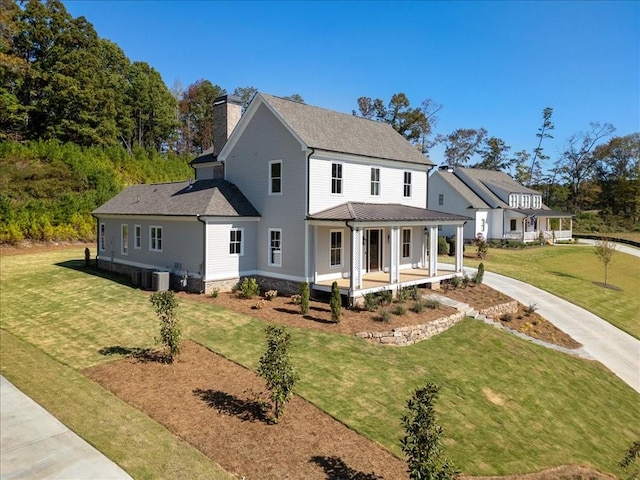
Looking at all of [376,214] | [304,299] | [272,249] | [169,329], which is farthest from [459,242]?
[169,329]

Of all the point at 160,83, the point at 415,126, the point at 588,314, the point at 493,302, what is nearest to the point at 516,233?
the point at 415,126

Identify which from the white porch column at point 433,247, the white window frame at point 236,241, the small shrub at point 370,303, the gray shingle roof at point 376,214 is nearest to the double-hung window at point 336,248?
the gray shingle roof at point 376,214

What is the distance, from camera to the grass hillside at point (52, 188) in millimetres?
33656

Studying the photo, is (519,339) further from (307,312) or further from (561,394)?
(307,312)

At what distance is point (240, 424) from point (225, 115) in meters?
19.5

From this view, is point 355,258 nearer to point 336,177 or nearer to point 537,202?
point 336,177

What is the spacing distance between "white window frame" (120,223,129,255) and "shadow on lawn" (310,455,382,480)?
20709mm

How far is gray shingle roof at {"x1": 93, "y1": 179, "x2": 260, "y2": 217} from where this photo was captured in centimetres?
2006

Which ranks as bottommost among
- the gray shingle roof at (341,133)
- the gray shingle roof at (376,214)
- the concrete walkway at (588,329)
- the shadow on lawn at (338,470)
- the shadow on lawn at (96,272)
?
the concrete walkway at (588,329)

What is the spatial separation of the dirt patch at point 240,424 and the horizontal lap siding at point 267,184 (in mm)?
8580

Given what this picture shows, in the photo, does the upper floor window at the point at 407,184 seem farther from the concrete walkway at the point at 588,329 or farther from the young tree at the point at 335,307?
the young tree at the point at 335,307

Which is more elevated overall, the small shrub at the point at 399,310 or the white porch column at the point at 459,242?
the white porch column at the point at 459,242

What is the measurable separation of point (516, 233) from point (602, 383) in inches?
1400

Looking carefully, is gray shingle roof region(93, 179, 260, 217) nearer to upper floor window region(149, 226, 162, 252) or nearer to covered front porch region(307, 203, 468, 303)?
upper floor window region(149, 226, 162, 252)
